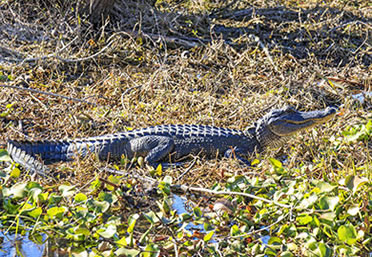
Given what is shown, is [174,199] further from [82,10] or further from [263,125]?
[82,10]

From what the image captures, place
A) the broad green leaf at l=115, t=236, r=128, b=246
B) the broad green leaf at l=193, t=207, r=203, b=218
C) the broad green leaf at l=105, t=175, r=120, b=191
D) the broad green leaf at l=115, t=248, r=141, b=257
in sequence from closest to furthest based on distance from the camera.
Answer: the broad green leaf at l=115, t=248, r=141, b=257 → the broad green leaf at l=115, t=236, r=128, b=246 → the broad green leaf at l=193, t=207, r=203, b=218 → the broad green leaf at l=105, t=175, r=120, b=191

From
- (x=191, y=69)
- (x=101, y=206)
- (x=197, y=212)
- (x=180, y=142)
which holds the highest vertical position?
(x=101, y=206)

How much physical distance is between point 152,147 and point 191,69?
1868 mm

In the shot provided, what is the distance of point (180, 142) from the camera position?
4691 mm

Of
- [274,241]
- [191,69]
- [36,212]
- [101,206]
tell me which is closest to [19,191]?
[36,212]

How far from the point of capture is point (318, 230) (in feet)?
10.7

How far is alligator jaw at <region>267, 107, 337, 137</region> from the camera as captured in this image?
4605 millimetres

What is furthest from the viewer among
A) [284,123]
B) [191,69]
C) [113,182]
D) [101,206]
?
[191,69]

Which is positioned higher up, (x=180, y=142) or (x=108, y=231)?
(x=108, y=231)

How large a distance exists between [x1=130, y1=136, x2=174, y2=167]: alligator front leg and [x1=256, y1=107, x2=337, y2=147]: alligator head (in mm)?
830

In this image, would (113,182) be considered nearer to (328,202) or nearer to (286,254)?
(286,254)

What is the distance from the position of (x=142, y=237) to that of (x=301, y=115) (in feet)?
6.79

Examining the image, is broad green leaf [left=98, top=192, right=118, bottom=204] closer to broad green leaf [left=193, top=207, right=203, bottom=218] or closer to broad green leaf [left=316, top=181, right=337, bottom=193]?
broad green leaf [left=193, top=207, right=203, bottom=218]

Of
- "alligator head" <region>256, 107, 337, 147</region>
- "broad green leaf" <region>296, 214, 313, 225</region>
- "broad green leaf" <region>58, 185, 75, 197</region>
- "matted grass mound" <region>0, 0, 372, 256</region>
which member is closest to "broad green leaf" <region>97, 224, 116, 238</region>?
"matted grass mound" <region>0, 0, 372, 256</region>
